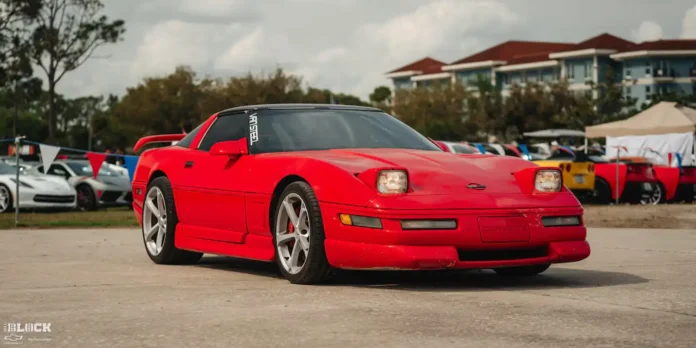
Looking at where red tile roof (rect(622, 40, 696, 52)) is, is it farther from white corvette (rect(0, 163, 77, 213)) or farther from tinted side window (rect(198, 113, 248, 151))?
tinted side window (rect(198, 113, 248, 151))

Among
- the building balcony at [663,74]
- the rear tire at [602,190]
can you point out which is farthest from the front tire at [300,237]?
the building balcony at [663,74]

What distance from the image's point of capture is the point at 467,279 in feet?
26.5

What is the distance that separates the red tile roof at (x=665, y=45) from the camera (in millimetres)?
116500

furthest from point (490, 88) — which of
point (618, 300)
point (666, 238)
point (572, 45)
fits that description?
point (618, 300)

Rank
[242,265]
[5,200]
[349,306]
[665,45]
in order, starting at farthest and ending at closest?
1. [665,45]
2. [5,200]
3. [242,265]
4. [349,306]

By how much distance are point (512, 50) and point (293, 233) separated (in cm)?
13324

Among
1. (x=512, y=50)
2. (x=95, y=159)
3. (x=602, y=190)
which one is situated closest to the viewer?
(x=95, y=159)

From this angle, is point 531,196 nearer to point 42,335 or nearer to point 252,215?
point 252,215

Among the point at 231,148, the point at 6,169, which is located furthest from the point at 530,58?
the point at 231,148

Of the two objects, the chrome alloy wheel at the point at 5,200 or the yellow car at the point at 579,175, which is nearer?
the chrome alloy wheel at the point at 5,200

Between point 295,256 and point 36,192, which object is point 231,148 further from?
point 36,192

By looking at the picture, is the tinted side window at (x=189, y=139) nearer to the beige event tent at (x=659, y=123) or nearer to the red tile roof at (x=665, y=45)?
the beige event tent at (x=659, y=123)

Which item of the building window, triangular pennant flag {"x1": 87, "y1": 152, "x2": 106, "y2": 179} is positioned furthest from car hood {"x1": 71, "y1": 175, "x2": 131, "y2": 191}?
the building window

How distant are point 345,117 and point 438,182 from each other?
5.39ft
